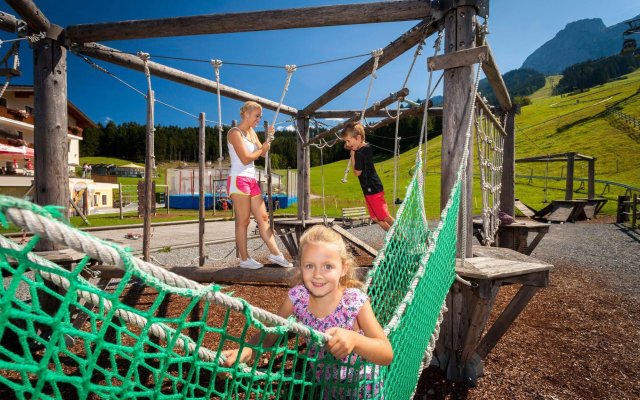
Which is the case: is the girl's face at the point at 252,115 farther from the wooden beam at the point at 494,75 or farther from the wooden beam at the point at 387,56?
the wooden beam at the point at 494,75

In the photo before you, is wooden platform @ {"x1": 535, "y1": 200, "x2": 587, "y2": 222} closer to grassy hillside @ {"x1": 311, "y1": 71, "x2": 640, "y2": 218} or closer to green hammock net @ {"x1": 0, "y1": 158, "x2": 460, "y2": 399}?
grassy hillside @ {"x1": 311, "y1": 71, "x2": 640, "y2": 218}

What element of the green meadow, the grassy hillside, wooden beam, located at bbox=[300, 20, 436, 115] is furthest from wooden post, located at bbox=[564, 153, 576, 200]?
wooden beam, located at bbox=[300, 20, 436, 115]

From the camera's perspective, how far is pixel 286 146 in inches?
2953

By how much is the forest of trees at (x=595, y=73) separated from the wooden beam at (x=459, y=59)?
12185 cm

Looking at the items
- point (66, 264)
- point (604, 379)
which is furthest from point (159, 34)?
point (604, 379)

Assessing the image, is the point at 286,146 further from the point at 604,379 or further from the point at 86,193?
the point at 604,379

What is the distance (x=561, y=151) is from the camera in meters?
41.0

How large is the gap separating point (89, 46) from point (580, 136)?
5548cm

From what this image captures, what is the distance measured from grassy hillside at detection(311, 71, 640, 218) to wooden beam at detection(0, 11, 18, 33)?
1678 cm

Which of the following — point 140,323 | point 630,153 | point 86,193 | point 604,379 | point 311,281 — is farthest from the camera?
point 630,153

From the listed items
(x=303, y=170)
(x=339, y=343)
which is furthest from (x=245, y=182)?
(x=303, y=170)

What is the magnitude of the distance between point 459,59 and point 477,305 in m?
1.99

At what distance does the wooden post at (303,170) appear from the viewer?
23.0 ft

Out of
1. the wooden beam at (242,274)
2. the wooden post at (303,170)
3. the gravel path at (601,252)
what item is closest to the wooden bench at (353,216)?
the gravel path at (601,252)
